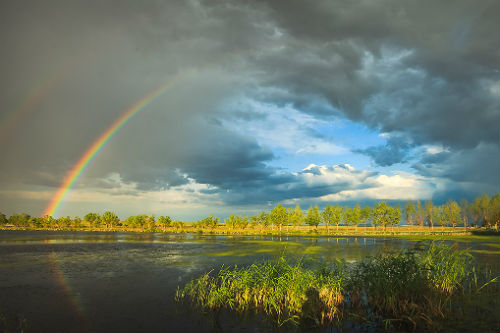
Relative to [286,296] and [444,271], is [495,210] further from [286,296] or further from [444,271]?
[286,296]

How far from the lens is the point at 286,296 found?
51.9ft

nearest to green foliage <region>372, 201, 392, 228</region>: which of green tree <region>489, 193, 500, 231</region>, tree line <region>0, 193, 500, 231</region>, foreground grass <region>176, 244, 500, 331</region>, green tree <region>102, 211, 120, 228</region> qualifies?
tree line <region>0, 193, 500, 231</region>

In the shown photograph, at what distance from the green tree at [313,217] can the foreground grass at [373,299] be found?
410 feet

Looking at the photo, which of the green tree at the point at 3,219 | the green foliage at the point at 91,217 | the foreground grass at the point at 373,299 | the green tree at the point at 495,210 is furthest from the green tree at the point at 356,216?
the green tree at the point at 3,219

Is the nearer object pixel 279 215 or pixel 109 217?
pixel 279 215

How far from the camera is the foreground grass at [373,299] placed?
1412 centimetres

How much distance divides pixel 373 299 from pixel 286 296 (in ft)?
15.2

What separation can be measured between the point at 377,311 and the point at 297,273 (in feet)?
14.7

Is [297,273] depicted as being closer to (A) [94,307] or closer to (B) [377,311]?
(B) [377,311]

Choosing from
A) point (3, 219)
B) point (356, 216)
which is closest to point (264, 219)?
point (356, 216)

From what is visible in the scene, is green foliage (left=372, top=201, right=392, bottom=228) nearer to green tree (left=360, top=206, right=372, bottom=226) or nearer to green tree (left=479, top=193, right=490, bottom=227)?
green tree (left=360, top=206, right=372, bottom=226)

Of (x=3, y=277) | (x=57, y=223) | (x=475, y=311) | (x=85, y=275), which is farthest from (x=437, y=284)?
(x=57, y=223)

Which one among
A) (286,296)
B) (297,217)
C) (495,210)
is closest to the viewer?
(286,296)

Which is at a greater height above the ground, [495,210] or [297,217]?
[495,210]
